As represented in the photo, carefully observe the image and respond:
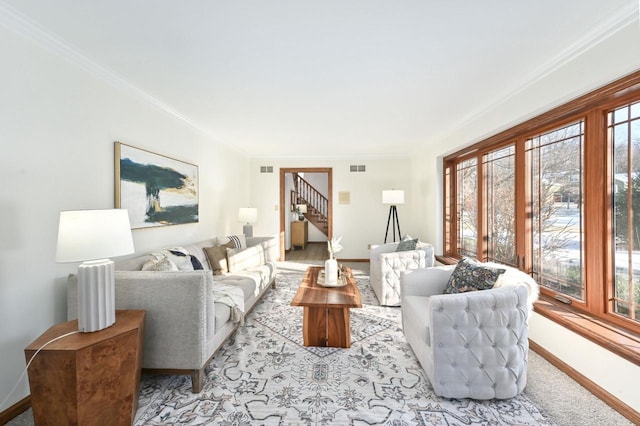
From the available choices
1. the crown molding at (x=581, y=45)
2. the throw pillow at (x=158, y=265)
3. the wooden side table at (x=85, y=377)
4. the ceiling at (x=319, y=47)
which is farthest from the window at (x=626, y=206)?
the throw pillow at (x=158, y=265)

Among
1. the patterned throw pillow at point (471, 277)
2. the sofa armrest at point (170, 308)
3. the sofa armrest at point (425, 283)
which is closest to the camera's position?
the sofa armrest at point (170, 308)

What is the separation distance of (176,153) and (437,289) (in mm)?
3647

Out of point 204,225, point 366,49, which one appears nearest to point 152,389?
point 204,225

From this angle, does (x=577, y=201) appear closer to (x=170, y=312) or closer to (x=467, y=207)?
(x=467, y=207)

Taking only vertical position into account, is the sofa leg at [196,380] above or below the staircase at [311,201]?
below

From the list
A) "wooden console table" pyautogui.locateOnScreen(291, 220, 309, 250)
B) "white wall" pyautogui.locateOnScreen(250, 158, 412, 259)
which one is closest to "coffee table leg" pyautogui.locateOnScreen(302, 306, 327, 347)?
"white wall" pyautogui.locateOnScreen(250, 158, 412, 259)

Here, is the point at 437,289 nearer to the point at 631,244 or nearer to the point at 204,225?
the point at 631,244

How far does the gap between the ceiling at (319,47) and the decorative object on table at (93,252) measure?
4.39 feet

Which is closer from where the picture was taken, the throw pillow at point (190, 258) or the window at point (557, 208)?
the window at point (557, 208)

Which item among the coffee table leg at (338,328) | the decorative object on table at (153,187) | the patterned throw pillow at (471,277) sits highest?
the decorative object on table at (153,187)

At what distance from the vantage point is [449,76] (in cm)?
263

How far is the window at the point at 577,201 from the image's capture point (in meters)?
2.02

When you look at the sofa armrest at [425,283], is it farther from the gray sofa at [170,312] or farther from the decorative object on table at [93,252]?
the decorative object on table at [93,252]

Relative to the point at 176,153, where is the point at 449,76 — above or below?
above
